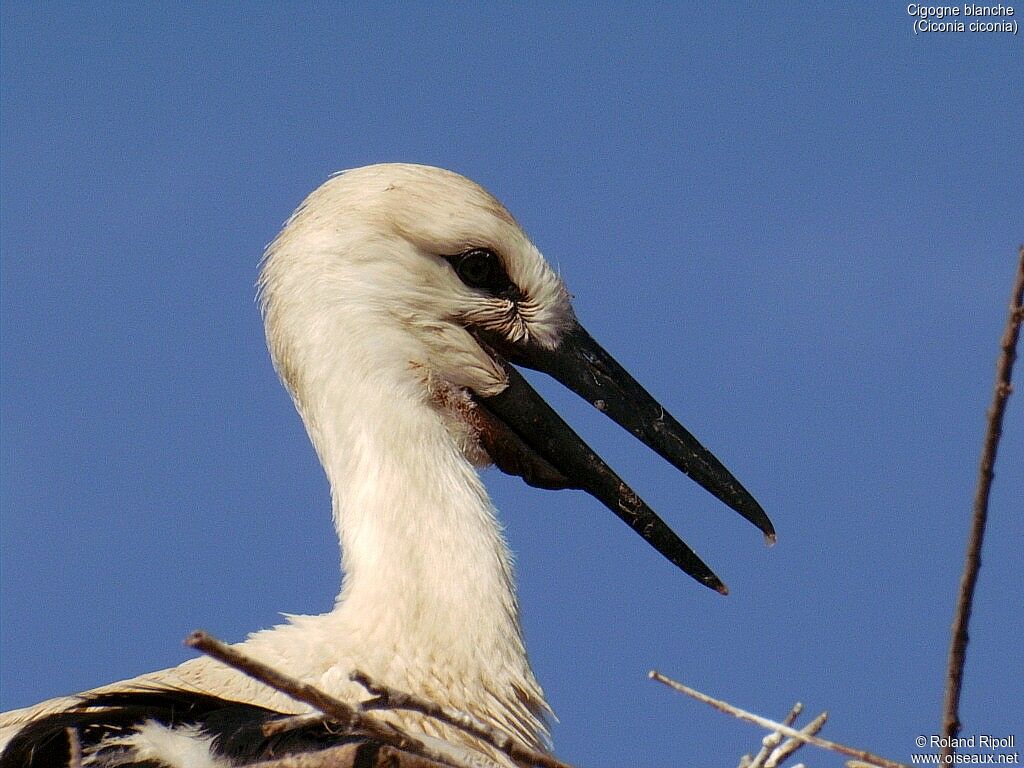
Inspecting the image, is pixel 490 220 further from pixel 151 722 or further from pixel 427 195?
pixel 151 722

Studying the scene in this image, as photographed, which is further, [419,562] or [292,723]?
[419,562]

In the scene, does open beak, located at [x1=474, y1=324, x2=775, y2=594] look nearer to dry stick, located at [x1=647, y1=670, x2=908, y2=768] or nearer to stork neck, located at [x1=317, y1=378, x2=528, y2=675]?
stork neck, located at [x1=317, y1=378, x2=528, y2=675]

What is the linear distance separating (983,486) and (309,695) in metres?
0.84

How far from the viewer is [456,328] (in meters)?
3.67

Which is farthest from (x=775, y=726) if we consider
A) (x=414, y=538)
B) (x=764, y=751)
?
(x=414, y=538)

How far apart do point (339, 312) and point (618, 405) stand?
2.13ft

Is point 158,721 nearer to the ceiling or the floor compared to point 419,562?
nearer to the floor

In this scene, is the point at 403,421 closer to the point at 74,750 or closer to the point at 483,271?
the point at 483,271

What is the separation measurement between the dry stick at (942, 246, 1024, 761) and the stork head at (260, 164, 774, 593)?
1.58 m

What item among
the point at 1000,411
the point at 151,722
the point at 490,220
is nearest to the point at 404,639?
the point at 151,722

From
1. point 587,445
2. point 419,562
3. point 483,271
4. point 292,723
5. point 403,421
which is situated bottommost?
point 292,723

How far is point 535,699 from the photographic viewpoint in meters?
3.25

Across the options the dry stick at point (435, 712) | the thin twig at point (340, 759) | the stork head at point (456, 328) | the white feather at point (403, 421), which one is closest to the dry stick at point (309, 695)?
the dry stick at point (435, 712)

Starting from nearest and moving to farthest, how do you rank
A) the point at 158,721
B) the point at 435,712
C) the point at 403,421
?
the point at 435,712 < the point at 158,721 < the point at 403,421
